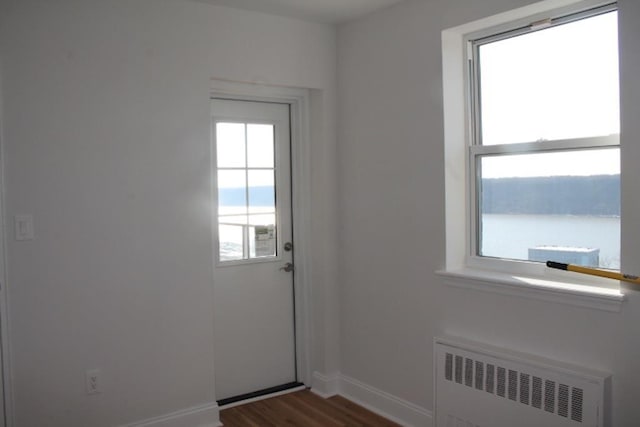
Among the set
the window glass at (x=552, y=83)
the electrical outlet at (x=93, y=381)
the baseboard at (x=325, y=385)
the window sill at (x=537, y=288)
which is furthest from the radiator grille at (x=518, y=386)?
the electrical outlet at (x=93, y=381)

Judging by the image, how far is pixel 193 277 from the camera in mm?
3258

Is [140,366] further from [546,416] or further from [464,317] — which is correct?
[546,416]

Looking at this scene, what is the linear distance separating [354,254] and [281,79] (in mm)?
1251

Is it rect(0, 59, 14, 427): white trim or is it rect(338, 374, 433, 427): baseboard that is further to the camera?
rect(338, 374, 433, 427): baseboard

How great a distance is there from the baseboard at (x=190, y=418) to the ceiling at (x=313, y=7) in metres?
2.42

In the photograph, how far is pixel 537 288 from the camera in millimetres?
2596

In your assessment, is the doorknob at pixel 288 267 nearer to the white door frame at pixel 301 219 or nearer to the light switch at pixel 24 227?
the white door frame at pixel 301 219

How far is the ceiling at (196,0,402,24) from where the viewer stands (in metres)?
3.24

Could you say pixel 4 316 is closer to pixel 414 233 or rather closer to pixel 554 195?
pixel 414 233

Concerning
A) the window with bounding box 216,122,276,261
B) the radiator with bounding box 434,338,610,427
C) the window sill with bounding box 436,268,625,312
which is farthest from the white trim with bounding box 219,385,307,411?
the window sill with bounding box 436,268,625,312

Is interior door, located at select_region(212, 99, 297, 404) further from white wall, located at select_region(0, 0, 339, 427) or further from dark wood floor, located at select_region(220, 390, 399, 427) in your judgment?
white wall, located at select_region(0, 0, 339, 427)

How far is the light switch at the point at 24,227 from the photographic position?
2.71 metres

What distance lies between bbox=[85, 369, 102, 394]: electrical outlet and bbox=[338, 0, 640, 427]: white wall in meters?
1.60

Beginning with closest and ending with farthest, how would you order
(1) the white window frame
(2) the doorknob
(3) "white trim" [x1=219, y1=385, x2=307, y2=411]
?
(1) the white window frame < (3) "white trim" [x1=219, y1=385, x2=307, y2=411] < (2) the doorknob
